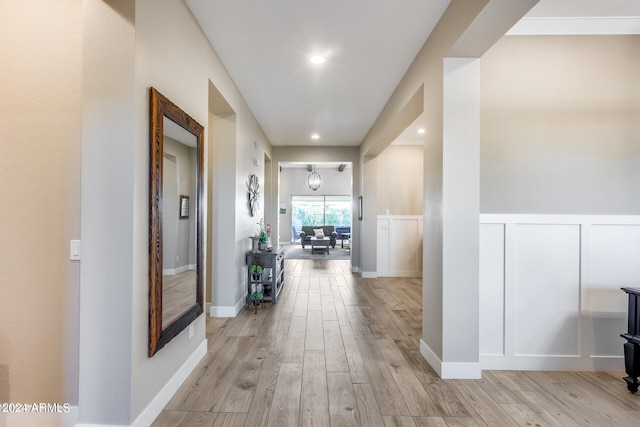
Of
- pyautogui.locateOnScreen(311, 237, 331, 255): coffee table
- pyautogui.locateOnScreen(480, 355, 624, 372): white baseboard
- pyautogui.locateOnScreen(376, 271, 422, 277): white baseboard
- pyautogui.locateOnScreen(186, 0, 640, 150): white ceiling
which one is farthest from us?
pyautogui.locateOnScreen(311, 237, 331, 255): coffee table

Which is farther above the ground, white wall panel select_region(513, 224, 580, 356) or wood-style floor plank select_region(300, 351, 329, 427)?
white wall panel select_region(513, 224, 580, 356)

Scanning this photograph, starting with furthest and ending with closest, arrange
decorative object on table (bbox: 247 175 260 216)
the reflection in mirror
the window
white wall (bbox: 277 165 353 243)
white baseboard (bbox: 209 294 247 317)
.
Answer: the window
white wall (bbox: 277 165 353 243)
decorative object on table (bbox: 247 175 260 216)
white baseboard (bbox: 209 294 247 317)
the reflection in mirror

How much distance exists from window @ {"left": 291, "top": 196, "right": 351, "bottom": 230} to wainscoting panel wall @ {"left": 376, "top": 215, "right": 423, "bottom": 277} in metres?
6.49

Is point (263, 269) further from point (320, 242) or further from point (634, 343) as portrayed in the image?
point (320, 242)

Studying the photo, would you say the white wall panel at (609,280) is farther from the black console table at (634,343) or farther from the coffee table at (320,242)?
the coffee table at (320,242)

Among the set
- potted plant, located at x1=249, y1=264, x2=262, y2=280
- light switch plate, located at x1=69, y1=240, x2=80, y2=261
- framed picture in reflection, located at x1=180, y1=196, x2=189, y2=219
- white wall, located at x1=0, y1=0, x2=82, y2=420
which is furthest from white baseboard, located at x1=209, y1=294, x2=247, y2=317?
light switch plate, located at x1=69, y1=240, x2=80, y2=261

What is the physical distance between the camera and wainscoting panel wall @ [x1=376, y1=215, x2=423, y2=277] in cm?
639

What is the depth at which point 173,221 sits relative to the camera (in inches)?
81.2

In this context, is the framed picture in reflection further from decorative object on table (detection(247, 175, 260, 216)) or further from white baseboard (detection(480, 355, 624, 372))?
white baseboard (detection(480, 355, 624, 372))

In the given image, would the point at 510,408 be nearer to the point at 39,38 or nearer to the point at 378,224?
the point at 39,38

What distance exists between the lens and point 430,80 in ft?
8.46

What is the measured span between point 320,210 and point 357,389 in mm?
10986

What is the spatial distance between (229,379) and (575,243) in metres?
3.03

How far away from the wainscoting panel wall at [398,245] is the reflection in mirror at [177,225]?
4.67 metres
